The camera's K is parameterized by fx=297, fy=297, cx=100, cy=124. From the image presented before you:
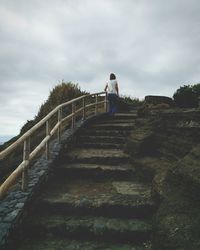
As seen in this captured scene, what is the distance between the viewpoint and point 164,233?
3791mm

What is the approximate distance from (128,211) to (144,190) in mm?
912

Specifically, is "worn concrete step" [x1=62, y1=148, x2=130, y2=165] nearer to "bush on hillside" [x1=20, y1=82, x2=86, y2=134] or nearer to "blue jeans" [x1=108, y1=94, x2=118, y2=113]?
"blue jeans" [x1=108, y1=94, x2=118, y2=113]

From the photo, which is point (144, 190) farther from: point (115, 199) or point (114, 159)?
point (114, 159)

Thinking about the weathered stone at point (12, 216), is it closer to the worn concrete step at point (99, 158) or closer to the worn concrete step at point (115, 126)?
the worn concrete step at point (99, 158)

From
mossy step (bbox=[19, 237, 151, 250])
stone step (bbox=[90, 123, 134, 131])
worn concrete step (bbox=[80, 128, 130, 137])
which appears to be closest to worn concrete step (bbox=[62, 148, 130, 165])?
worn concrete step (bbox=[80, 128, 130, 137])

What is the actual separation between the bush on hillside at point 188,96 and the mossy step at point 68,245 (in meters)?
8.11

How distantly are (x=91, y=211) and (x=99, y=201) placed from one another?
216 millimetres

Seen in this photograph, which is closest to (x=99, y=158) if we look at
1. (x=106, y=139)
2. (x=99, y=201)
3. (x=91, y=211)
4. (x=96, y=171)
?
(x=96, y=171)

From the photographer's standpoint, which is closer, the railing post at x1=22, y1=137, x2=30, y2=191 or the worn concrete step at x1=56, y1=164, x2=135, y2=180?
the railing post at x1=22, y1=137, x2=30, y2=191

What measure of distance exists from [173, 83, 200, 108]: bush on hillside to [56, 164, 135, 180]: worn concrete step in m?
5.73

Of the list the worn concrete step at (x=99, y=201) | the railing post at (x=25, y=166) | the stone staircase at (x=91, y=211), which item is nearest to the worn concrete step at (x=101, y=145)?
the stone staircase at (x=91, y=211)

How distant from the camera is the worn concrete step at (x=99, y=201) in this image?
16.5 feet

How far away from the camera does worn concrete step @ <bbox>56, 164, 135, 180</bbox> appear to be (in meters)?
6.79

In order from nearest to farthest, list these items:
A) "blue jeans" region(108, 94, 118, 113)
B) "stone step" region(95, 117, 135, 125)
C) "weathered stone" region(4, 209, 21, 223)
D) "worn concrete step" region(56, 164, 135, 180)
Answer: "weathered stone" region(4, 209, 21, 223)
"worn concrete step" region(56, 164, 135, 180)
"stone step" region(95, 117, 135, 125)
"blue jeans" region(108, 94, 118, 113)
